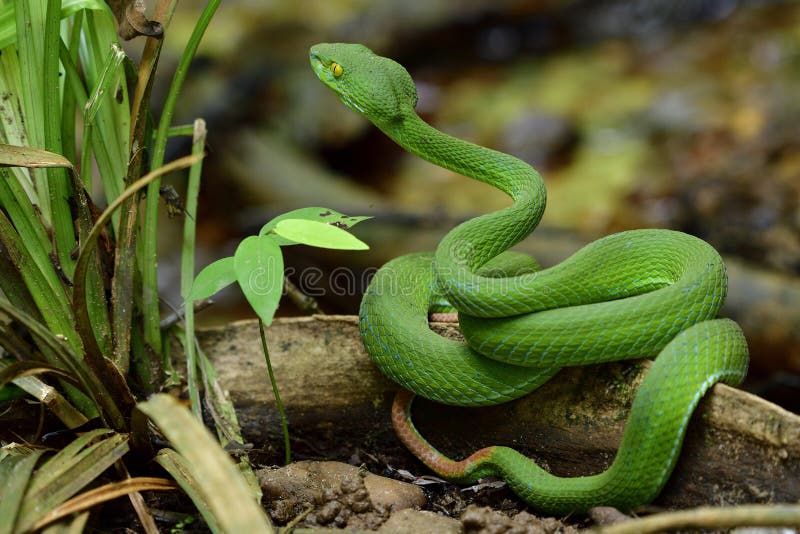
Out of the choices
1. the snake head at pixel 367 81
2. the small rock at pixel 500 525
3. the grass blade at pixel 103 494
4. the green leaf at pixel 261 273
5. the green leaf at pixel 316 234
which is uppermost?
the snake head at pixel 367 81

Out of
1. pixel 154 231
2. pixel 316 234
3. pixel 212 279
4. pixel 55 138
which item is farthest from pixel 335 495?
pixel 55 138

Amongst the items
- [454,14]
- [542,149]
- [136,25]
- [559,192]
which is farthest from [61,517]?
[454,14]

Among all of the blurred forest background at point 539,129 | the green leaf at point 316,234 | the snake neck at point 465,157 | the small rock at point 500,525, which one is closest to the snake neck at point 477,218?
the snake neck at point 465,157

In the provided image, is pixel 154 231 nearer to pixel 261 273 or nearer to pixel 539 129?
pixel 261 273

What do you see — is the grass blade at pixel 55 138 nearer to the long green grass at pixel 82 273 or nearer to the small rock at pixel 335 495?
the long green grass at pixel 82 273

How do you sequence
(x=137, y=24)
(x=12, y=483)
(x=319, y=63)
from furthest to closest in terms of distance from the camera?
1. (x=319, y=63)
2. (x=137, y=24)
3. (x=12, y=483)

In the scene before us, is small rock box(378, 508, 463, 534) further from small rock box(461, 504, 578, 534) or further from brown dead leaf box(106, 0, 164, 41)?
brown dead leaf box(106, 0, 164, 41)
